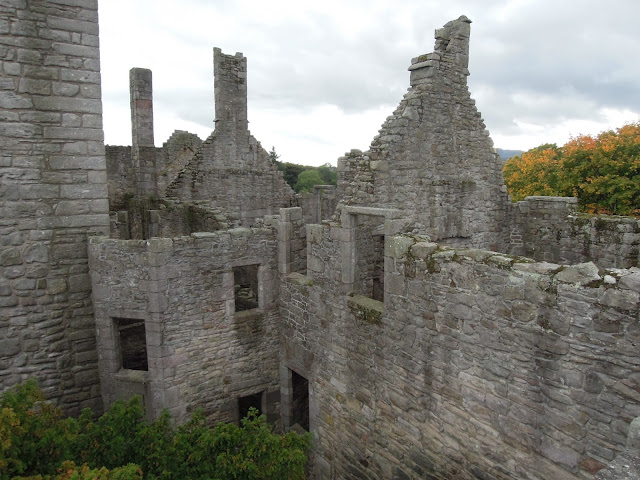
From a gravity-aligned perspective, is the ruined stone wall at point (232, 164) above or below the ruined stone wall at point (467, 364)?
above

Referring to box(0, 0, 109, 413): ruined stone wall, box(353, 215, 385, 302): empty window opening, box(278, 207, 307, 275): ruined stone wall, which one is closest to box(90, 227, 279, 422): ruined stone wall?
box(278, 207, 307, 275): ruined stone wall

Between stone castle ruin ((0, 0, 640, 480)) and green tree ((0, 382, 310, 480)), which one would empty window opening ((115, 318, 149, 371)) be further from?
green tree ((0, 382, 310, 480))

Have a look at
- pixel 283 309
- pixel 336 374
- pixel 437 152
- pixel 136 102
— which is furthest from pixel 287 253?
pixel 136 102

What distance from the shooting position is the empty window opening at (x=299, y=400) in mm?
10234

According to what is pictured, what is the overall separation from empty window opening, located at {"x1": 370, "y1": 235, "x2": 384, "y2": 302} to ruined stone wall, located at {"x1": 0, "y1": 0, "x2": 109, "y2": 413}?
16.1 ft

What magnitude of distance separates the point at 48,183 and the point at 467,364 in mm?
6746

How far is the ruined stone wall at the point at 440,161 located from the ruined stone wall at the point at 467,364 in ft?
6.59

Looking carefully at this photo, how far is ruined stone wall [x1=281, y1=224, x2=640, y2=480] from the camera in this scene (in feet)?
15.5

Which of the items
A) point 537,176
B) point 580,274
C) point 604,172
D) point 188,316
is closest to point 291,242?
point 188,316

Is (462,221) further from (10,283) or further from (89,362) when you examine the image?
(10,283)

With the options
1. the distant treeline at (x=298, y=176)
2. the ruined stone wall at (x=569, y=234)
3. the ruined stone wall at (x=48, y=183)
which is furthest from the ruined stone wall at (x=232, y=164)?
the distant treeline at (x=298, y=176)

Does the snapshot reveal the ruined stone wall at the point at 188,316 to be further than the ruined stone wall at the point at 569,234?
No

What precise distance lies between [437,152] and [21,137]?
24.6 ft

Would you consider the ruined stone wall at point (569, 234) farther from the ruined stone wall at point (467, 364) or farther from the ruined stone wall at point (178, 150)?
the ruined stone wall at point (178, 150)
